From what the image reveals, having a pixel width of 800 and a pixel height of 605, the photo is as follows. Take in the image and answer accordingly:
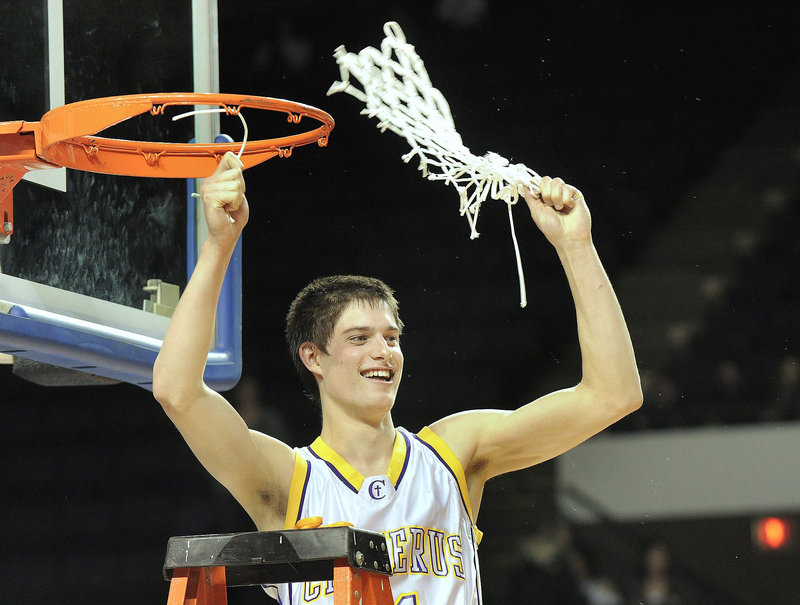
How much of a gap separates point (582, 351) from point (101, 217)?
3.94ft

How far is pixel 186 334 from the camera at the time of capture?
188cm

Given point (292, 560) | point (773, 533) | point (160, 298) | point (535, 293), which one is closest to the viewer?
point (292, 560)

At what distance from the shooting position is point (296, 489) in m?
2.14

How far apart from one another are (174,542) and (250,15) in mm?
4731

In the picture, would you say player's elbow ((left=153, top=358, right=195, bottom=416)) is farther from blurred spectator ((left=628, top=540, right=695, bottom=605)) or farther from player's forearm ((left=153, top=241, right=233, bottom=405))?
blurred spectator ((left=628, top=540, right=695, bottom=605))

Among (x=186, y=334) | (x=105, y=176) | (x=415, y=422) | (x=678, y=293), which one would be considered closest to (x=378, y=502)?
(x=186, y=334)

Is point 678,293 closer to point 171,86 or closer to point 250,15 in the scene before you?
point 250,15

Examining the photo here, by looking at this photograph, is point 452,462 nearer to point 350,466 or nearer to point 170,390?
point 350,466

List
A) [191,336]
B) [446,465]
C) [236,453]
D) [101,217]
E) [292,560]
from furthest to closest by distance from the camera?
[101,217], [446,465], [236,453], [191,336], [292,560]

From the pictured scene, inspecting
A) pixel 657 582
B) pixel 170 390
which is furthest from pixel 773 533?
pixel 170 390

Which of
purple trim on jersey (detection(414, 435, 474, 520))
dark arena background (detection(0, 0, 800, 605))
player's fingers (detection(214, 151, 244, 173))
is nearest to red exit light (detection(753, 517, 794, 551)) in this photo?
dark arena background (detection(0, 0, 800, 605))

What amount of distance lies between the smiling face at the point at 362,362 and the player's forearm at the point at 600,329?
A: 0.36 m

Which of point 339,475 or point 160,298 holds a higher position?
point 160,298

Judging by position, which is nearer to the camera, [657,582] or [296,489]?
[296,489]
